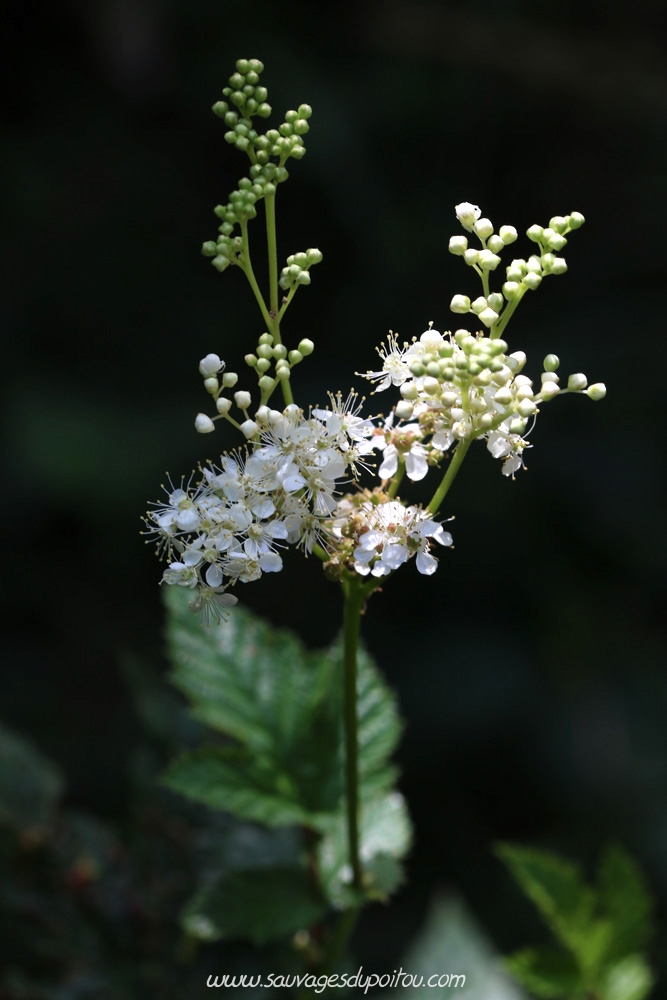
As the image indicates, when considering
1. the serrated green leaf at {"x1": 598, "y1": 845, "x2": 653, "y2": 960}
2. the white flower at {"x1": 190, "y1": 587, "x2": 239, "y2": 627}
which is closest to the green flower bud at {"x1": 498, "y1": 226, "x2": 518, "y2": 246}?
the white flower at {"x1": 190, "y1": 587, "x2": 239, "y2": 627}

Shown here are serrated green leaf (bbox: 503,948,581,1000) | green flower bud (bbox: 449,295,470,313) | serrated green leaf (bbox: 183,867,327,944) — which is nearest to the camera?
green flower bud (bbox: 449,295,470,313)

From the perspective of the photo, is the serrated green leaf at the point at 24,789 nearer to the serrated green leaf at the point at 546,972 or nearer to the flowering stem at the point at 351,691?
the flowering stem at the point at 351,691

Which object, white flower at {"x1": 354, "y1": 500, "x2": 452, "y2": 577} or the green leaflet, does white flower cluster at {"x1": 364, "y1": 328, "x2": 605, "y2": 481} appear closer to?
white flower at {"x1": 354, "y1": 500, "x2": 452, "y2": 577}

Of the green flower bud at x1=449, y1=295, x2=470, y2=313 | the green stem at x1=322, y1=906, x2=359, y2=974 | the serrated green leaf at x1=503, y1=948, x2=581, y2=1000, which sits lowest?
the green stem at x1=322, y1=906, x2=359, y2=974

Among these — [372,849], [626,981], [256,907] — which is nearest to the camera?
[256,907]

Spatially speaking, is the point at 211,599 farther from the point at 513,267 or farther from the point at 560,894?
the point at 560,894

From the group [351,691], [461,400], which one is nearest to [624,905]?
[351,691]
